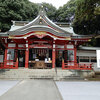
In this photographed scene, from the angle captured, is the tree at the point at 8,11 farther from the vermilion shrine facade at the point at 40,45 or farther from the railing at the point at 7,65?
the railing at the point at 7,65

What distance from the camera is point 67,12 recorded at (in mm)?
24531

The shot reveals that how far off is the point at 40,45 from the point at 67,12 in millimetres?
17187

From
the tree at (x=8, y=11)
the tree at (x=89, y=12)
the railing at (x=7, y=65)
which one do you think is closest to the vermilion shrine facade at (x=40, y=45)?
the railing at (x=7, y=65)

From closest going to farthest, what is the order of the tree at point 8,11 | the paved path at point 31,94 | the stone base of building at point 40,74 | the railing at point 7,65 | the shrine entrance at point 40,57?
1. the paved path at point 31,94
2. the stone base of building at point 40,74
3. the railing at point 7,65
4. the shrine entrance at point 40,57
5. the tree at point 8,11

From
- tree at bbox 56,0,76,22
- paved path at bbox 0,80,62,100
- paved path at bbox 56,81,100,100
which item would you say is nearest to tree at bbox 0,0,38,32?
tree at bbox 56,0,76,22

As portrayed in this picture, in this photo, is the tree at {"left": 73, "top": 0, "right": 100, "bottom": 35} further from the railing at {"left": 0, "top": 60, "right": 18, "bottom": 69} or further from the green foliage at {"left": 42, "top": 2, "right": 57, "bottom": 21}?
the green foliage at {"left": 42, "top": 2, "right": 57, "bottom": 21}

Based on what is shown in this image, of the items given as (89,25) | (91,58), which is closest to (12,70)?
(91,58)

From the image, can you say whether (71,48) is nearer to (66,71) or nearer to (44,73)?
(66,71)

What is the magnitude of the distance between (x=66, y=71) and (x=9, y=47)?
694cm

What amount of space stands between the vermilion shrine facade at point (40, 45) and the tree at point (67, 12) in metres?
13.7

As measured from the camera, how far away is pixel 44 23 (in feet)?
38.9

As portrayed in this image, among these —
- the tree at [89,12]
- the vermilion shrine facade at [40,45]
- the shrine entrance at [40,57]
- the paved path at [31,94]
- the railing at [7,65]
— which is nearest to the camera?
the paved path at [31,94]

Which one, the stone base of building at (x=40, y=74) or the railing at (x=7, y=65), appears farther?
the railing at (x=7, y=65)

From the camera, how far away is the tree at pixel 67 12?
2409 cm
